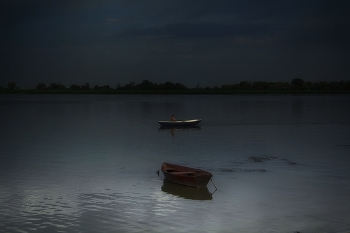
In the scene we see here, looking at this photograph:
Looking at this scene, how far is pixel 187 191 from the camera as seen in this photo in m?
17.3

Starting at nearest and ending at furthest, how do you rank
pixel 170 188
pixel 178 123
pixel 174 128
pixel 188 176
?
pixel 188 176, pixel 170 188, pixel 178 123, pixel 174 128

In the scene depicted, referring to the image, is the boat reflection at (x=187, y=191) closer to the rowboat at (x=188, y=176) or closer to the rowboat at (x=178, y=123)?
the rowboat at (x=188, y=176)

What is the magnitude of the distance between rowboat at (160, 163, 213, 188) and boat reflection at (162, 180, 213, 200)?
0.53 ft

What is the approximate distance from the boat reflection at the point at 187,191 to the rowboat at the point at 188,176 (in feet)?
0.53

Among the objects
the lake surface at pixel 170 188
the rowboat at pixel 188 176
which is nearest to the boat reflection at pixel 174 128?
the lake surface at pixel 170 188

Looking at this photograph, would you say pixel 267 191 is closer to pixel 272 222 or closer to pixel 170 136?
pixel 272 222

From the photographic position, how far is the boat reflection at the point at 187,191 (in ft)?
54.7

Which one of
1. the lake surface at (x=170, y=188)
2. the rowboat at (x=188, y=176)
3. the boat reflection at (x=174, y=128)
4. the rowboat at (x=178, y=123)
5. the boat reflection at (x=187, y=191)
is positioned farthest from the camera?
the rowboat at (x=178, y=123)

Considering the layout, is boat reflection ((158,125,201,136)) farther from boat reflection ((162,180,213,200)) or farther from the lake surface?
boat reflection ((162,180,213,200))

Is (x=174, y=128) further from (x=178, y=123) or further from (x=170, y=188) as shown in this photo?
(x=170, y=188)

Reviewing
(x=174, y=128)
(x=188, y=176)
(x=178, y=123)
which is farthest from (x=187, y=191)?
(x=174, y=128)

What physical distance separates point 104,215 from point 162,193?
3345mm

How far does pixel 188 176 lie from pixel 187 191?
1.91 ft

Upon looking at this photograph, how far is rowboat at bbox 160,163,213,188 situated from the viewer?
56.5 ft
